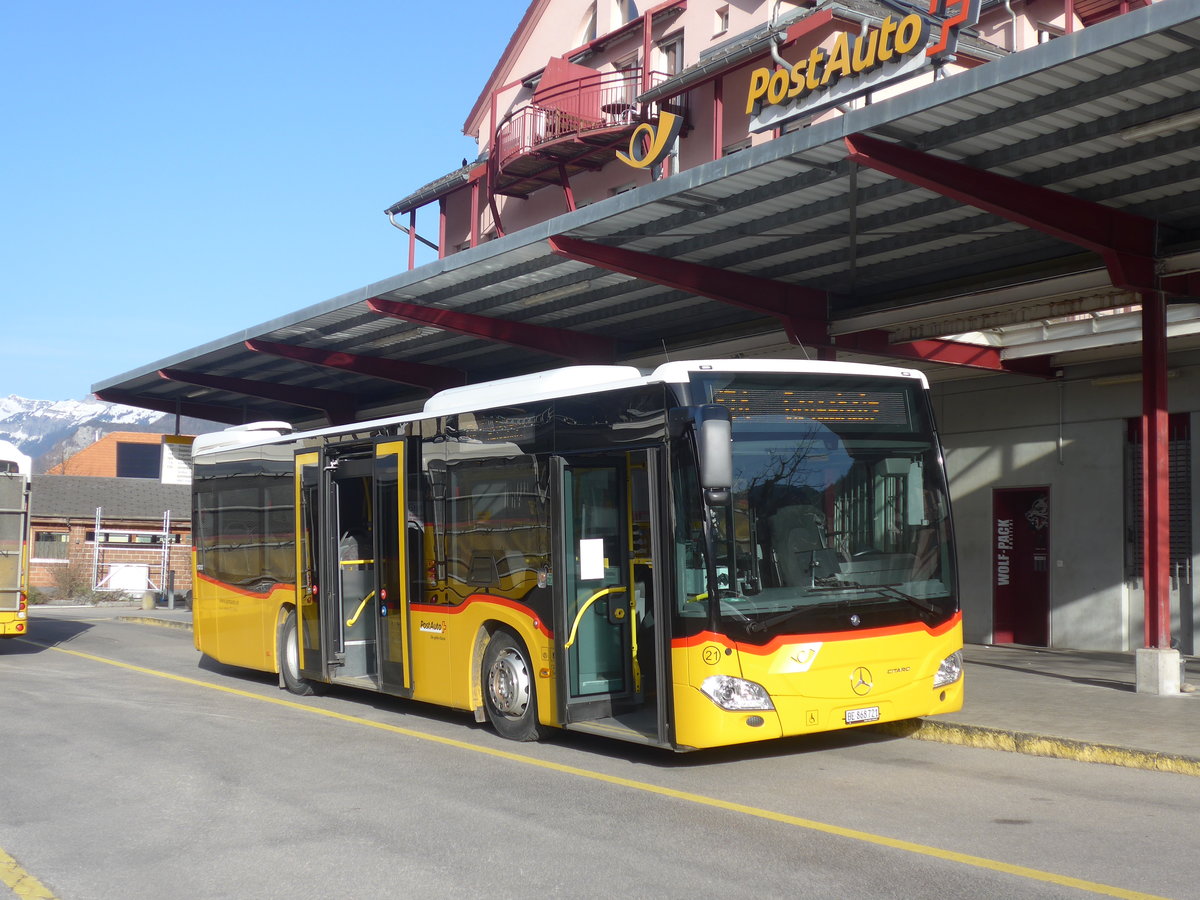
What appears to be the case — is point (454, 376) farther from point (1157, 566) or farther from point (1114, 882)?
point (1114, 882)

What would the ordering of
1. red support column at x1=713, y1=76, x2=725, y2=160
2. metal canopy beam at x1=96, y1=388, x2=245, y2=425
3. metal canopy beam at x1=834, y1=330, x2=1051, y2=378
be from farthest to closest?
metal canopy beam at x1=96, y1=388, x2=245, y2=425 < red support column at x1=713, y1=76, x2=725, y2=160 < metal canopy beam at x1=834, y1=330, x2=1051, y2=378

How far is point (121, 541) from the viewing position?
2062 inches

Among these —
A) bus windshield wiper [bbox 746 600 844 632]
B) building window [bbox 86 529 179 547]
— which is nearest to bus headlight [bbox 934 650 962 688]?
bus windshield wiper [bbox 746 600 844 632]

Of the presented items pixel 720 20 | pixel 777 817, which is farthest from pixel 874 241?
pixel 720 20

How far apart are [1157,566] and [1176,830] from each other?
6.05 meters

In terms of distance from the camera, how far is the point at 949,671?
9.81m

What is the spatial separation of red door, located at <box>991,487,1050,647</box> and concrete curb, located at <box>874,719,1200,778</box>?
901cm

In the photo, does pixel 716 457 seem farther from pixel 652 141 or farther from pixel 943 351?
pixel 652 141

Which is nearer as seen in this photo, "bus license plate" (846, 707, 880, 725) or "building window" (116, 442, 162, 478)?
"bus license plate" (846, 707, 880, 725)

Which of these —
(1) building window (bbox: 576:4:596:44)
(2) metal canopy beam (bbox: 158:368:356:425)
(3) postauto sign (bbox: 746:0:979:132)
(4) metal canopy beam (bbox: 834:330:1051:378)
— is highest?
(1) building window (bbox: 576:4:596:44)

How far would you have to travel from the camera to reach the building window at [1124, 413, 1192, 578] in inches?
678

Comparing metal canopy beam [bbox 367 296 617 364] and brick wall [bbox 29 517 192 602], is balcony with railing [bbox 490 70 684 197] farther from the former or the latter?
brick wall [bbox 29 517 192 602]

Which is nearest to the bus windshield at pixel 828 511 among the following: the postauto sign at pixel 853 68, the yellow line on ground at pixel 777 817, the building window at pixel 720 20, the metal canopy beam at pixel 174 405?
the yellow line on ground at pixel 777 817

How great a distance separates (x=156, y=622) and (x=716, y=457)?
23.3 metres
